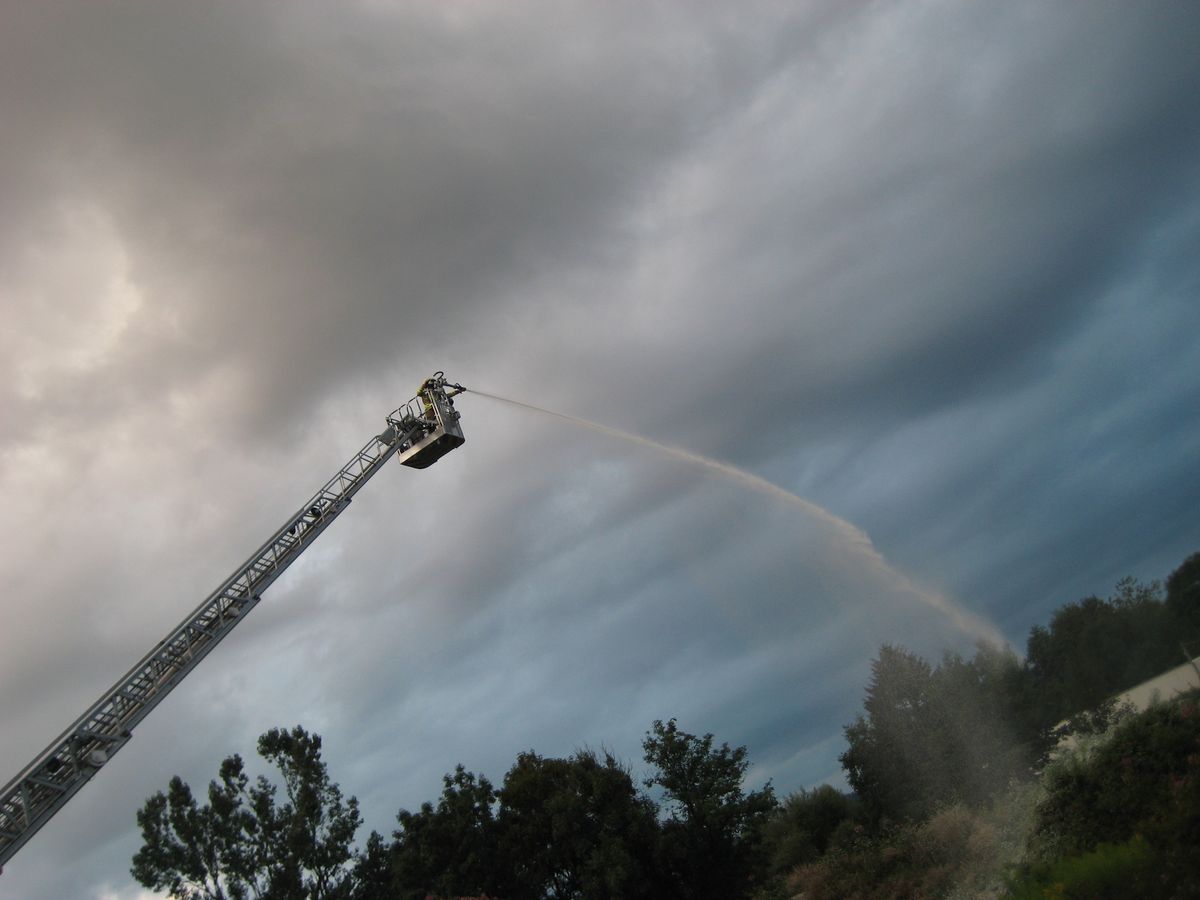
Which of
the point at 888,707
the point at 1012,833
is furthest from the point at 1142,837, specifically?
the point at 888,707

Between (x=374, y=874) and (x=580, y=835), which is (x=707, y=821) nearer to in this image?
(x=580, y=835)

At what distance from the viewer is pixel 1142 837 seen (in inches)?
968

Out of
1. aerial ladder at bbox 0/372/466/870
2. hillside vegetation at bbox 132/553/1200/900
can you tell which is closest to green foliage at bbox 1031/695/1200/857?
hillside vegetation at bbox 132/553/1200/900

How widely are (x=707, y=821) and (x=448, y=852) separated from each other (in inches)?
586

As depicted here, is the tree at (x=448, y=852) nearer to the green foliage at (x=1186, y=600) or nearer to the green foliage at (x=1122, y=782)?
the green foliage at (x=1122, y=782)

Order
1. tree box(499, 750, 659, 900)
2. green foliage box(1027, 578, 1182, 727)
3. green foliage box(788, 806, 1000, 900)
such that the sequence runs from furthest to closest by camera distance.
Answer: green foliage box(1027, 578, 1182, 727) < tree box(499, 750, 659, 900) < green foliage box(788, 806, 1000, 900)

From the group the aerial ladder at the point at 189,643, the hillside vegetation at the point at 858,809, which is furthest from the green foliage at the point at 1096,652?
the aerial ladder at the point at 189,643

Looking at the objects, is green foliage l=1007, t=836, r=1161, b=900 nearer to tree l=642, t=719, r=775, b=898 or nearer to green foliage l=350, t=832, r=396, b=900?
tree l=642, t=719, r=775, b=898

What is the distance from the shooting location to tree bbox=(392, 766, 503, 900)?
170 ft

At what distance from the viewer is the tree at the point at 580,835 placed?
49.6 meters

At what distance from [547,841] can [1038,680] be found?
4068 centimetres

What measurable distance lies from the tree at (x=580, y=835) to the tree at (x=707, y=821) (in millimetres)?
1742

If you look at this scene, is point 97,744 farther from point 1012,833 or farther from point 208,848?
point 208,848

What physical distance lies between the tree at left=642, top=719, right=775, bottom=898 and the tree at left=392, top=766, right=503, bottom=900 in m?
10.1
